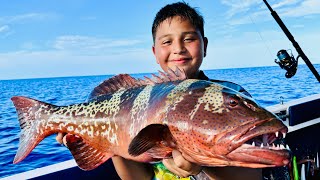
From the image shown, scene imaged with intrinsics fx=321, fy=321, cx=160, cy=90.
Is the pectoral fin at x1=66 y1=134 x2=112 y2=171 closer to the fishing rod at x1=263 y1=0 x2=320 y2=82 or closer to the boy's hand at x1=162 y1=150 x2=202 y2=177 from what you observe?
the boy's hand at x1=162 y1=150 x2=202 y2=177

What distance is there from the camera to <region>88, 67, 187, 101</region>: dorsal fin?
2265 mm

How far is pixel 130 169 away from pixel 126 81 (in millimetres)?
744

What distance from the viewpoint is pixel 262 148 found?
5.16 feet

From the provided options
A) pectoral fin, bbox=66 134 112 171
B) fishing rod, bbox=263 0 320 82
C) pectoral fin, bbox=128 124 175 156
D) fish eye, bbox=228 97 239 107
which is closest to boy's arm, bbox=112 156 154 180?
pectoral fin, bbox=66 134 112 171

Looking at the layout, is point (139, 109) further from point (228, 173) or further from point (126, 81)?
point (228, 173)

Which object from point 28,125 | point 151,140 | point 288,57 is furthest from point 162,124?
point 288,57

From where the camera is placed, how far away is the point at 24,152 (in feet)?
8.70

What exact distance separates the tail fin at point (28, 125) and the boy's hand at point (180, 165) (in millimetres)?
1173

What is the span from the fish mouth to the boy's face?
1.34 m

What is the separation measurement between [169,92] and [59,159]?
7598 millimetres

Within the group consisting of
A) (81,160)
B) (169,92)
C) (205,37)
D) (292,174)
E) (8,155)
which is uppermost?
(205,37)

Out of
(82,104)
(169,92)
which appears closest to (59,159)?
(82,104)

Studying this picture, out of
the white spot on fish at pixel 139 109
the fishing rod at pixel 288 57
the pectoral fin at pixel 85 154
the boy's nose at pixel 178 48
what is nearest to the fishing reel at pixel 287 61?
the fishing rod at pixel 288 57

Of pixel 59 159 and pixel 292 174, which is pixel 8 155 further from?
pixel 292 174
